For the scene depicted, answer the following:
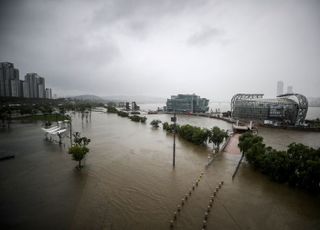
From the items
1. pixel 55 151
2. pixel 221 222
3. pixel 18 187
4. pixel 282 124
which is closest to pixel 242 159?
pixel 221 222

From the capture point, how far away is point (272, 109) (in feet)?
213

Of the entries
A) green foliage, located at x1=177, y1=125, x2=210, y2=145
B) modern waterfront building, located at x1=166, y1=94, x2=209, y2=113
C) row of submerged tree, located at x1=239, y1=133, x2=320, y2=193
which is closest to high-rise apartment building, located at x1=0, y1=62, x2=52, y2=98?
modern waterfront building, located at x1=166, y1=94, x2=209, y2=113

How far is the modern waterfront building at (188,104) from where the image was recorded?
368 ft

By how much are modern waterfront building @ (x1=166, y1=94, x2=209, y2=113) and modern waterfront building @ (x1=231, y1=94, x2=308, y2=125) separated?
36.5m

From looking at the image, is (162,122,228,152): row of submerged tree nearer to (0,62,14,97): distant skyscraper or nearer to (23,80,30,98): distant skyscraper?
(0,62,14,97): distant skyscraper

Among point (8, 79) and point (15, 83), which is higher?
point (8, 79)

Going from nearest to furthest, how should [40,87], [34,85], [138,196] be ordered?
[138,196]
[34,85]
[40,87]

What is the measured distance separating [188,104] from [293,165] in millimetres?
96413

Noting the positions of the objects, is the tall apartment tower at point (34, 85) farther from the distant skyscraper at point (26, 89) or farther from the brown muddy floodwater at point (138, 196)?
the brown muddy floodwater at point (138, 196)

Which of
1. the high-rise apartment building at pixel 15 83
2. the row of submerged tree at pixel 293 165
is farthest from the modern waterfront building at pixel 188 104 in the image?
the high-rise apartment building at pixel 15 83

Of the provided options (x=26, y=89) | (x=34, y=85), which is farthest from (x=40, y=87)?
(x=26, y=89)

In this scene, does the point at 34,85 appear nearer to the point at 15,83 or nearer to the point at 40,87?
the point at 40,87

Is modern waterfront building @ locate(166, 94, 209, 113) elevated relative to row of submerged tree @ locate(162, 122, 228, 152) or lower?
elevated

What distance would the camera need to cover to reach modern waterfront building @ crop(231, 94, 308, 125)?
6038cm
